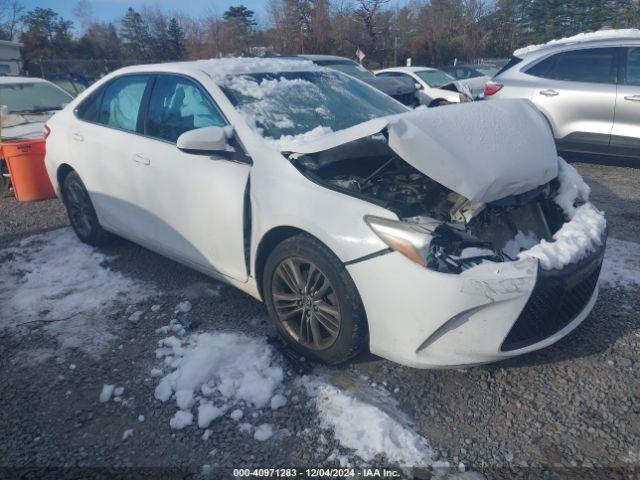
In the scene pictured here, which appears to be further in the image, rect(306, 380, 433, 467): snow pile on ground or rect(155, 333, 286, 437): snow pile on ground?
rect(155, 333, 286, 437): snow pile on ground

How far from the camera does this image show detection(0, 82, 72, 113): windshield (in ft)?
23.6

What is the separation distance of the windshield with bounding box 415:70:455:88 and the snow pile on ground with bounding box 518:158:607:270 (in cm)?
1051

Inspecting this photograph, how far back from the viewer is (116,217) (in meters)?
4.03

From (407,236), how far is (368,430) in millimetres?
909

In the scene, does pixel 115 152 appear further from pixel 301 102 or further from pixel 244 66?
pixel 301 102

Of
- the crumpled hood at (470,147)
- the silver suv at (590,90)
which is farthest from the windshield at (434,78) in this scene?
the crumpled hood at (470,147)

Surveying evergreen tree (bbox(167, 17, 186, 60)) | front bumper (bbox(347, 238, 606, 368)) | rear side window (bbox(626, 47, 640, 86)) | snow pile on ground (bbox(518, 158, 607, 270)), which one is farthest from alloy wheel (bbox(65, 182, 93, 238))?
evergreen tree (bbox(167, 17, 186, 60))

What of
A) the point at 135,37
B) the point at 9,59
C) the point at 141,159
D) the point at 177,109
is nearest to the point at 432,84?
the point at 177,109

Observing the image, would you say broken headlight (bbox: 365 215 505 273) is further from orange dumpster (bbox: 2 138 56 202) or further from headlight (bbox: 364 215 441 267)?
orange dumpster (bbox: 2 138 56 202)

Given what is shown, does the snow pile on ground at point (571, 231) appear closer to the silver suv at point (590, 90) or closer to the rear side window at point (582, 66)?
the silver suv at point (590, 90)

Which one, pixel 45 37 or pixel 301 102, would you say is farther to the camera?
pixel 45 37

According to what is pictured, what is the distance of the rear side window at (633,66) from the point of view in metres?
6.01

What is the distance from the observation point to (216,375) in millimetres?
2682

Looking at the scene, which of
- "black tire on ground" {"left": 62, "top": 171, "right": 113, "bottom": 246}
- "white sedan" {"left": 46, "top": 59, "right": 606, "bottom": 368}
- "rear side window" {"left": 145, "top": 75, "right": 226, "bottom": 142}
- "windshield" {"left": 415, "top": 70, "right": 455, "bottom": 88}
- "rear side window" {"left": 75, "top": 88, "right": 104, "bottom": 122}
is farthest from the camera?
"windshield" {"left": 415, "top": 70, "right": 455, "bottom": 88}
